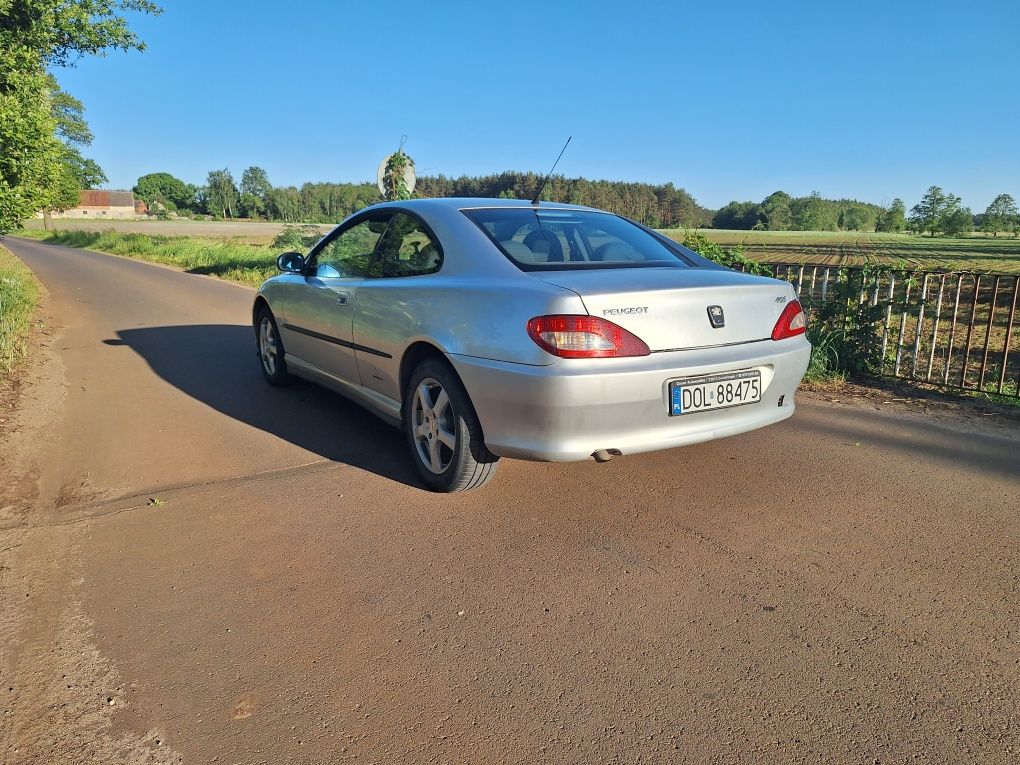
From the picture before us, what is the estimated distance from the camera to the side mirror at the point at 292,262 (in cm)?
556

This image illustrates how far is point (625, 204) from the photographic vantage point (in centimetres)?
5300

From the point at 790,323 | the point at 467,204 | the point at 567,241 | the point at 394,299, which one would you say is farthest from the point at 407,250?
the point at 790,323

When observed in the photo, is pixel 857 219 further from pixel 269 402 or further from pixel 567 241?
pixel 567 241

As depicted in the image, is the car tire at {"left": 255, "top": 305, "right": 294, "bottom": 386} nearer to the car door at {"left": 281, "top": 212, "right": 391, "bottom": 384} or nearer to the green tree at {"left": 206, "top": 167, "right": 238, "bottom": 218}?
the car door at {"left": 281, "top": 212, "right": 391, "bottom": 384}

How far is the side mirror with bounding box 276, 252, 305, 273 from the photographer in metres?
5.56

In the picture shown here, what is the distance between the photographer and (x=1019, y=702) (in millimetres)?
2254

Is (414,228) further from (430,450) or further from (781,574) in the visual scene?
(781,574)

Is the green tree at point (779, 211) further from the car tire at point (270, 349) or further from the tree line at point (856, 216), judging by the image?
the car tire at point (270, 349)

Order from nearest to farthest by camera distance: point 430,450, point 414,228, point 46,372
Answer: point 430,450
point 414,228
point 46,372

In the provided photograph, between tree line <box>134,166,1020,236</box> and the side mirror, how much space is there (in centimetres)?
458

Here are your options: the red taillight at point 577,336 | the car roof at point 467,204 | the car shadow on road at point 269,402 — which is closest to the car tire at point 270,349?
the car shadow on road at point 269,402

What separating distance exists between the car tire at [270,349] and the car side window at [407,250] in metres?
1.89

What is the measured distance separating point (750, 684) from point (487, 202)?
10.2 feet

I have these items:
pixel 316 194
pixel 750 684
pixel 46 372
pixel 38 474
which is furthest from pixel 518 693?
pixel 316 194
